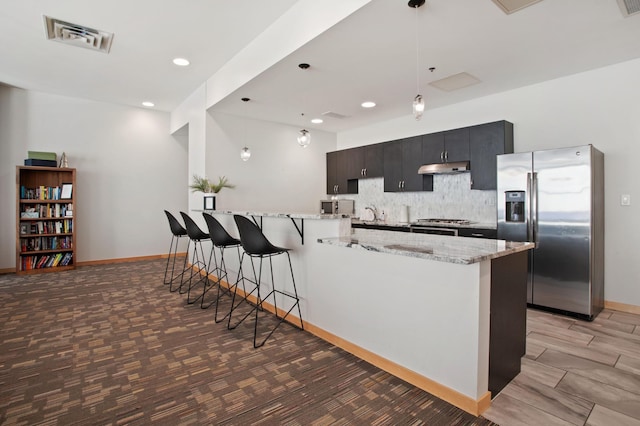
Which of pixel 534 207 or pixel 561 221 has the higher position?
pixel 534 207

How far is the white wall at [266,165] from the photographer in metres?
5.42

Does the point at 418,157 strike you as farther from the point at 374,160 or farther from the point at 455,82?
the point at 455,82

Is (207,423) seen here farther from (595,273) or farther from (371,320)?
(595,273)

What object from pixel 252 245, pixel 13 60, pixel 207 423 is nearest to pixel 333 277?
pixel 252 245

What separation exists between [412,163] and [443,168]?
65cm

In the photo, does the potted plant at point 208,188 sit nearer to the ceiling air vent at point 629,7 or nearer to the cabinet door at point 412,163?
the cabinet door at point 412,163

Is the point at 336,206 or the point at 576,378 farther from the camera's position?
the point at 336,206

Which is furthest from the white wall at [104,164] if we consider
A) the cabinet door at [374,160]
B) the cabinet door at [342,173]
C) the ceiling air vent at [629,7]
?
the ceiling air vent at [629,7]

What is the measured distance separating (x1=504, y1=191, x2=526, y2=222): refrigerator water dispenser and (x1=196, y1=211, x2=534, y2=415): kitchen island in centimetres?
177

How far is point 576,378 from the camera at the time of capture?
7.57 ft

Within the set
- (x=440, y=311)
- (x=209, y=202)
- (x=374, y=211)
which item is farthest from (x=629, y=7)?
(x=209, y=202)

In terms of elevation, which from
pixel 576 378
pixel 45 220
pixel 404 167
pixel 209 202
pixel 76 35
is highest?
pixel 76 35

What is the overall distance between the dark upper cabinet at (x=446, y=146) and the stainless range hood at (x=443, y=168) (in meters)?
0.07

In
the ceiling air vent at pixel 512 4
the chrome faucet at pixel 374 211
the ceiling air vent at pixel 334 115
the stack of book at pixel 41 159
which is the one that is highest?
the ceiling air vent at pixel 334 115
